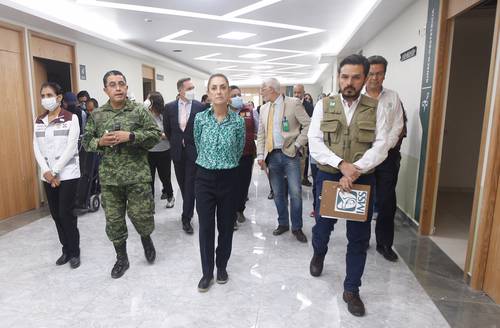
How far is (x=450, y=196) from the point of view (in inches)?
208

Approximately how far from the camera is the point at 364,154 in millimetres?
2135

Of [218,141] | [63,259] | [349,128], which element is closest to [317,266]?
[349,128]

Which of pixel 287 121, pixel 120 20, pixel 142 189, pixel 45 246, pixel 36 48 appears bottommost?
pixel 45 246

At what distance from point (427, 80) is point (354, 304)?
2494 millimetres

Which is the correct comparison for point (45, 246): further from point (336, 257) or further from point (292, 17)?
point (292, 17)

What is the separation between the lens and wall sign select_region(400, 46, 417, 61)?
158 inches

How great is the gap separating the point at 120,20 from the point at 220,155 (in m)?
4.61

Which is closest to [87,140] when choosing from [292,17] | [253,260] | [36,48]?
[253,260]

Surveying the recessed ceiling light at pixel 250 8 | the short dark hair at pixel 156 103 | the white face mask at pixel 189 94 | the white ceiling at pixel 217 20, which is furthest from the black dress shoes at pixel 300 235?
the recessed ceiling light at pixel 250 8

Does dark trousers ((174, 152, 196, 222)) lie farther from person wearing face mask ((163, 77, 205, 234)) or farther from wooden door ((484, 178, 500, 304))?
wooden door ((484, 178, 500, 304))

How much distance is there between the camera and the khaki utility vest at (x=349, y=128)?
2.14 meters

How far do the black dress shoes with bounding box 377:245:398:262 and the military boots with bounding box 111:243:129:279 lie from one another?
2.25 m

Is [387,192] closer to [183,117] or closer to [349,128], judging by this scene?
[349,128]

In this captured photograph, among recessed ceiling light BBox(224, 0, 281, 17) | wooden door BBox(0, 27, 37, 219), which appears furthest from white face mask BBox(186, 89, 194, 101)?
wooden door BBox(0, 27, 37, 219)
